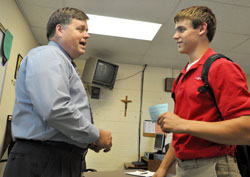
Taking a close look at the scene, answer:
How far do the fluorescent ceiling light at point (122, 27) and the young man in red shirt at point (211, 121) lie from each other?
194cm

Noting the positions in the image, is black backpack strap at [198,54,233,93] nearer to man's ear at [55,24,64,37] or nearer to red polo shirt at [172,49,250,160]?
red polo shirt at [172,49,250,160]

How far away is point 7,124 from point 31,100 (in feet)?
6.87

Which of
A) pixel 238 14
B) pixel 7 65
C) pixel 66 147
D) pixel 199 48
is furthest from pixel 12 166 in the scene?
pixel 238 14

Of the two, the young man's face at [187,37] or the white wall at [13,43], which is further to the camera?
the white wall at [13,43]

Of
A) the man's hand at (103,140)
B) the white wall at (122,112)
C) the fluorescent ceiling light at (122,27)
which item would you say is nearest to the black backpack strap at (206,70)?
the man's hand at (103,140)

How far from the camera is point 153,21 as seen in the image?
2.72m

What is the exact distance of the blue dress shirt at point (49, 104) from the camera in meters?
0.90

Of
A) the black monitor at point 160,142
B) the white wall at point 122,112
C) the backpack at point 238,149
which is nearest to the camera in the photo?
the backpack at point 238,149

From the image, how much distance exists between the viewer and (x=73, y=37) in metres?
1.29

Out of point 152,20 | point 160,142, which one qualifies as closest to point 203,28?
point 152,20

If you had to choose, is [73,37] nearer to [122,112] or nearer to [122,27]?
[122,27]

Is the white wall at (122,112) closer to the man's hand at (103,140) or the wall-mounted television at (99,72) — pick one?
the wall-mounted television at (99,72)

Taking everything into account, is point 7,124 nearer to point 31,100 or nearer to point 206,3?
point 31,100

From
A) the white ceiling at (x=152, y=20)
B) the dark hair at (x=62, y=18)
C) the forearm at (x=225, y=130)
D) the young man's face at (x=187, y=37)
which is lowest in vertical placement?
the forearm at (x=225, y=130)
